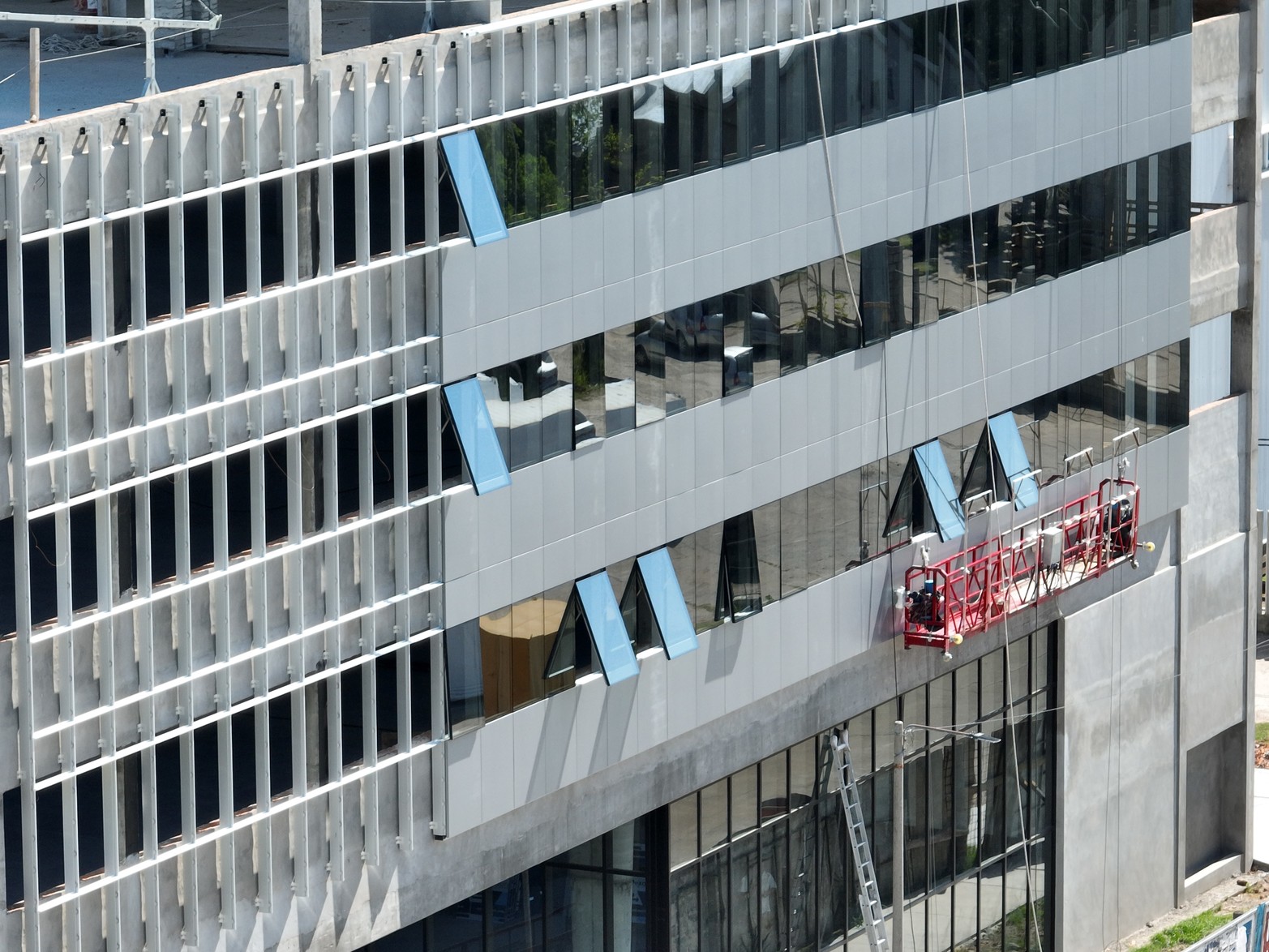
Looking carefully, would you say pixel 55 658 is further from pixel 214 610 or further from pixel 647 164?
pixel 647 164

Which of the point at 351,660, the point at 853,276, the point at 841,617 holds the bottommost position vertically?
the point at 841,617

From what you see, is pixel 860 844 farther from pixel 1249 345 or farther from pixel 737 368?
pixel 1249 345

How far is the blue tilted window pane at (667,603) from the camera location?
35812 millimetres

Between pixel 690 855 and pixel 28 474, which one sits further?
pixel 690 855

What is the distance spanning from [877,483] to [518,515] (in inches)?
366

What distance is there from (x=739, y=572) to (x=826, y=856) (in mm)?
6965

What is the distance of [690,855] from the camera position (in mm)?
39031

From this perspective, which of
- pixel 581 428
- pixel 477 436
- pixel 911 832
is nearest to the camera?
pixel 477 436

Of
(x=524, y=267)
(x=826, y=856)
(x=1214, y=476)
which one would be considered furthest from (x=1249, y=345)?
(x=524, y=267)

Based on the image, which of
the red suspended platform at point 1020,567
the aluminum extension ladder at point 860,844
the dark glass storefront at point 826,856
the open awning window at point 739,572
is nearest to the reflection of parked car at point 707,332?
the open awning window at point 739,572

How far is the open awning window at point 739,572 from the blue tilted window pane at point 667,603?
97 cm

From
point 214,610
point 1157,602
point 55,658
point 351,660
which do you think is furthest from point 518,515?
point 1157,602

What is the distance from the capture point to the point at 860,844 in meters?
41.9

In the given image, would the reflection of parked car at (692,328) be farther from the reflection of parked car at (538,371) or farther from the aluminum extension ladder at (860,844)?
the aluminum extension ladder at (860,844)
